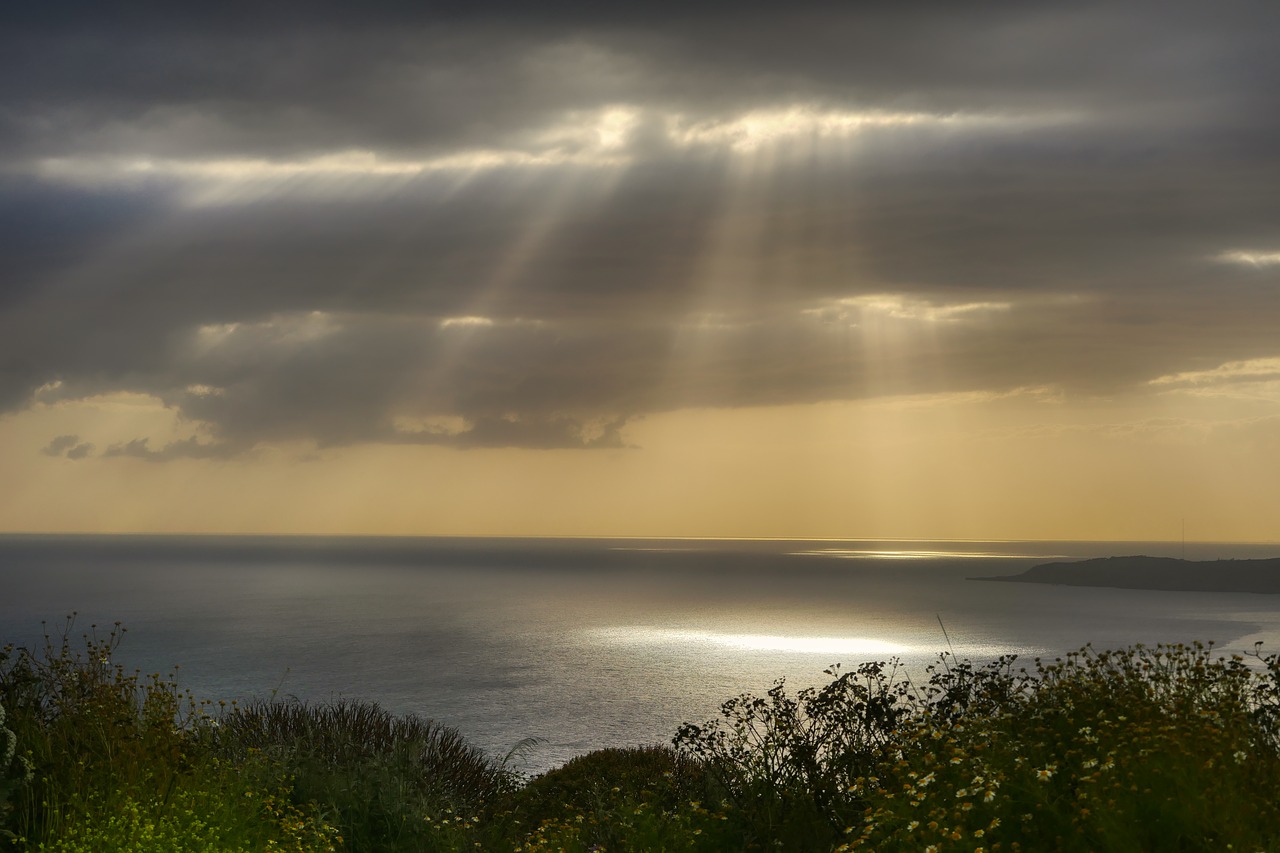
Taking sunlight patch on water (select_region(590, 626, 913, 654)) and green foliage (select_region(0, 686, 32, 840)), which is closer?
green foliage (select_region(0, 686, 32, 840))

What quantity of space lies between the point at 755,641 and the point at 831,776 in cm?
12584

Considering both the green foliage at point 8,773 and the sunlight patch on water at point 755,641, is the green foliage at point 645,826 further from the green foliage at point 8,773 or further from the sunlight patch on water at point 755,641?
the sunlight patch on water at point 755,641

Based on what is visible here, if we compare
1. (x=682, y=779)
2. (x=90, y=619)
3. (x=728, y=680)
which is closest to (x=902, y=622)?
(x=728, y=680)

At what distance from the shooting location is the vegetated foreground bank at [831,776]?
284 inches

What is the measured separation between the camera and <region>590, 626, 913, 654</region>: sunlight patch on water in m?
125

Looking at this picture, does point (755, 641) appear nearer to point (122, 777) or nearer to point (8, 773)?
point (122, 777)

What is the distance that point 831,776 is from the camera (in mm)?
10203

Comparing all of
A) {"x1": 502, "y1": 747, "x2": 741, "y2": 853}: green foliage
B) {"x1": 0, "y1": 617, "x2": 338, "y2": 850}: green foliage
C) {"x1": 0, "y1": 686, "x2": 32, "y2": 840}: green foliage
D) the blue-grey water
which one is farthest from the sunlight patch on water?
{"x1": 0, "y1": 686, "x2": 32, "y2": 840}: green foliage

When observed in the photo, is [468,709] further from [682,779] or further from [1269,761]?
[1269,761]

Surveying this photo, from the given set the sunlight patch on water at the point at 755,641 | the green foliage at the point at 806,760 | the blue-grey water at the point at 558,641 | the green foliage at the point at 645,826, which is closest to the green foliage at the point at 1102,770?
the green foliage at the point at 806,760

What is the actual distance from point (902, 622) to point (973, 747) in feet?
523

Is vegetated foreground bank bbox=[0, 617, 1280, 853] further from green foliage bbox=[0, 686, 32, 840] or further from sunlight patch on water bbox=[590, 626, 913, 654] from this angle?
sunlight patch on water bbox=[590, 626, 913, 654]

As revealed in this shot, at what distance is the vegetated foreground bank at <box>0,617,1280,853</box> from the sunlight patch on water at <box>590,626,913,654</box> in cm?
11392

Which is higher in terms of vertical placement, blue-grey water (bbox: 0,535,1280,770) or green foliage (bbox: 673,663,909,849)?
green foliage (bbox: 673,663,909,849)
